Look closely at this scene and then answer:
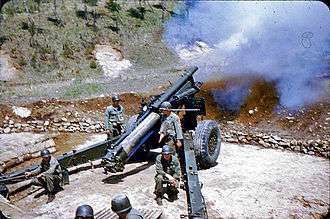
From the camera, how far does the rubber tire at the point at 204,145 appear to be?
8.20m

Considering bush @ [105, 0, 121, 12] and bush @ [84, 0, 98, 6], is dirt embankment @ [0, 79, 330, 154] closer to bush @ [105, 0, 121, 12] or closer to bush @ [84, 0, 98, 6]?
bush @ [105, 0, 121, 12]

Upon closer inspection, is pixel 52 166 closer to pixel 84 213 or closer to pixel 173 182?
pixel 173 182

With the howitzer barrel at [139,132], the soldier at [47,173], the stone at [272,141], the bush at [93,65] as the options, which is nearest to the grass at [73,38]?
the bush at [93,65]

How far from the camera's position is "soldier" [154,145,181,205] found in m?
6.49

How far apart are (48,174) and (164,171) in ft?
6.33

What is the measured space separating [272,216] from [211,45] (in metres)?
16.9

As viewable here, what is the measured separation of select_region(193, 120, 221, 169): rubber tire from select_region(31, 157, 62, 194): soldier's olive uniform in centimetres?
277

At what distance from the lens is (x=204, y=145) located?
8.21 m

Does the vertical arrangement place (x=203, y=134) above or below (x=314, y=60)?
below

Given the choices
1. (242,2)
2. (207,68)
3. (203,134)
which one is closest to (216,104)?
(203,134)

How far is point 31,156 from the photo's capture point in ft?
31.0

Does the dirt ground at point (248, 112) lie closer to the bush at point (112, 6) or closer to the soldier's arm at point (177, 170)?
the soldier's arm at point (177, 170)

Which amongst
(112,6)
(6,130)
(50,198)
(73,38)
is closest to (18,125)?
(6,130)

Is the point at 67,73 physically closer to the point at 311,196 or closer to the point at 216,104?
the point at 216,104
